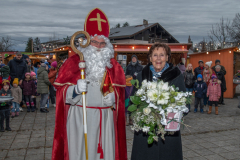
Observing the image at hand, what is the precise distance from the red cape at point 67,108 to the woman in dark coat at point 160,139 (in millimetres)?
363

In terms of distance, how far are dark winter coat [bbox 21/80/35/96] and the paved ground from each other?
3.01 feet

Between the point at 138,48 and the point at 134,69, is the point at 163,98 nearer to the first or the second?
the point at 134,69

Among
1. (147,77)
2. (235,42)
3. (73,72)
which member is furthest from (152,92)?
(235,42)

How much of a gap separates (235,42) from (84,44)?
25836 mm

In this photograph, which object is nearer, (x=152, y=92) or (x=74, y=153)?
(x=152, y=92)

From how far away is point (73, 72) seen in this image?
3111mm

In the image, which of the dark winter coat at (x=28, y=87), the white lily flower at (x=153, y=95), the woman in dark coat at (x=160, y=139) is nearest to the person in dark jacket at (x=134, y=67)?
the dark winter coat at (x=28, y=87)

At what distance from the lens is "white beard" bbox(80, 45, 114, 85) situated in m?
3.13

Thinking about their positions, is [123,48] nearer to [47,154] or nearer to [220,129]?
[220,129]

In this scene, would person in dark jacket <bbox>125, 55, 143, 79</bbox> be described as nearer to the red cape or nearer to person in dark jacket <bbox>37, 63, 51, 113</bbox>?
person in dark jacket <bbox>37, 63, 51, 113</bbox>

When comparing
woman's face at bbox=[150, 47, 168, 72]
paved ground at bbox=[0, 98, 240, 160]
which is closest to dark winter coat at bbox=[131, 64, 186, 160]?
woman's face at bbox=[150, 47, 168, 72]

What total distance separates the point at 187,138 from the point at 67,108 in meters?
3.58

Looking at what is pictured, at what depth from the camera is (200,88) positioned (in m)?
8.62

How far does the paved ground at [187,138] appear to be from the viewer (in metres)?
4.49
